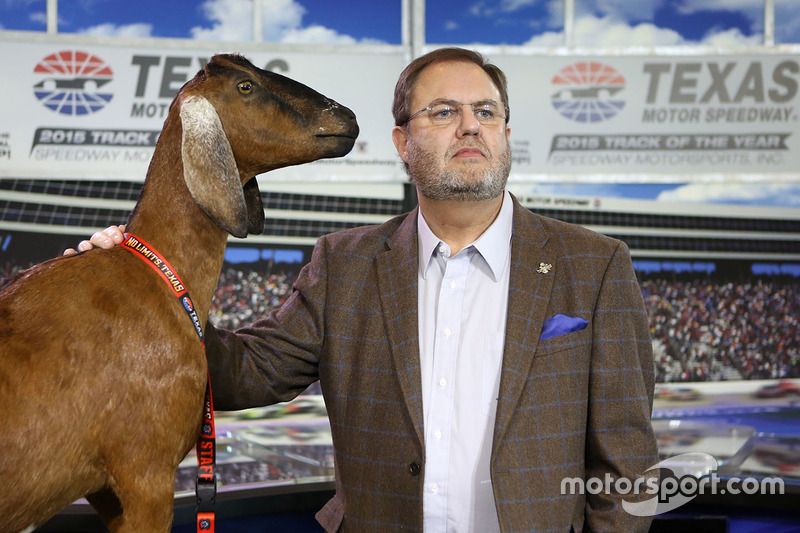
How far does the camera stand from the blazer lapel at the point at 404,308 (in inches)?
69.7

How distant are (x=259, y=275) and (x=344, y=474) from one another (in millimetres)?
3367

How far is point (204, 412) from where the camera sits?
1528 mm

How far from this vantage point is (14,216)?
4.60m

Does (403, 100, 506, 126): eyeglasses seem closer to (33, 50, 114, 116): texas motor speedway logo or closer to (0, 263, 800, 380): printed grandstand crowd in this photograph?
(33, 50, 114, 116): texas motor speedway logo

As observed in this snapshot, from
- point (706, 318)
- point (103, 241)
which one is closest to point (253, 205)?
point (103, 241)

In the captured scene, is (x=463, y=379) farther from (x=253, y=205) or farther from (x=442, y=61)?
(x=442, y=61)

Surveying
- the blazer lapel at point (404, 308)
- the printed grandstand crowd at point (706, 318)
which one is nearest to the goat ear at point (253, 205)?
the blazer lapel at point (404, 308)

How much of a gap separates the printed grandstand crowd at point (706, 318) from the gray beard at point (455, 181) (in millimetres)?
3310

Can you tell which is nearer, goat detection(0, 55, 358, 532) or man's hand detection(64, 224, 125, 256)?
goat detection(0, 55, 358, 532)

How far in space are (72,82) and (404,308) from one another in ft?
10.7

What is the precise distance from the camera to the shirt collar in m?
1.87

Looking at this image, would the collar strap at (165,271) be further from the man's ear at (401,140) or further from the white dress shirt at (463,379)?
the man's ear at (401,140)

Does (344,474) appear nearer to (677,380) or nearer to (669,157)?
(669,157)

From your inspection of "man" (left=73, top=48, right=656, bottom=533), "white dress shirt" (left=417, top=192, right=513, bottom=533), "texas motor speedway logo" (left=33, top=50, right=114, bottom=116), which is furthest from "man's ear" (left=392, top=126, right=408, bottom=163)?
"texas motor speedway logo" (left=33, top=50, right=114, bottom=116)
